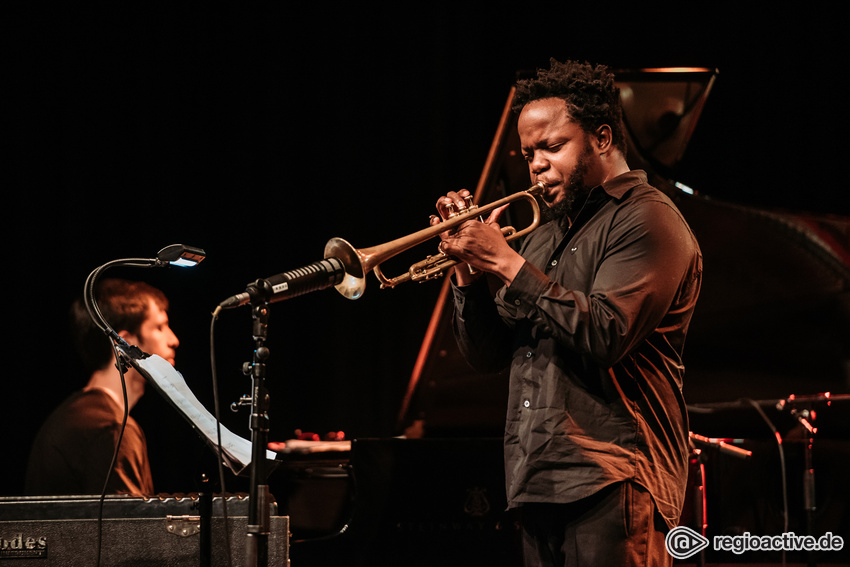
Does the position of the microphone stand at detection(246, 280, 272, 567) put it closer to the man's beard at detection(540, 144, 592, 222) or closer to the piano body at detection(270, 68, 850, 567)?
the man's beard at detection(540, 144, 592, 222)

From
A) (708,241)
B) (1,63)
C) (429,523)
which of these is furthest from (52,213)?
(708,241)

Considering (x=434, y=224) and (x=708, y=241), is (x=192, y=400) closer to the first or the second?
(x=434, y=224)

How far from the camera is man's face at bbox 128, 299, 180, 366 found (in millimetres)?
3887

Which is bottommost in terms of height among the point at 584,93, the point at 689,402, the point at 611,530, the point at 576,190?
the point at 611,530

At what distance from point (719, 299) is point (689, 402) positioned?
591 millimetres

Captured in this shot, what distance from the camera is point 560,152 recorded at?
2.52 m

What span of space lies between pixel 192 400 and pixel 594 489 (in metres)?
1.13

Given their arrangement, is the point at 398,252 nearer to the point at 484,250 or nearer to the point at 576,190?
the point at 484,250

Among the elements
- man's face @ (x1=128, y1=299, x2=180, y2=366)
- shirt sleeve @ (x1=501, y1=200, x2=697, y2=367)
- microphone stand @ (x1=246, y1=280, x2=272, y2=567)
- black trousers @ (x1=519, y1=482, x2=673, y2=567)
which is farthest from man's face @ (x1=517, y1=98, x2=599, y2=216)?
man's face @ (x1=128, y1=299, x2=180, y2=366)

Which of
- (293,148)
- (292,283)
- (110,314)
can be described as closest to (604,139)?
(292,283)

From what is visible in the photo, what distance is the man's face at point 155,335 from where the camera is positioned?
3.89 metres

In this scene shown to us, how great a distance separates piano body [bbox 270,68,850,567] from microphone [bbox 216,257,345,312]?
150cm

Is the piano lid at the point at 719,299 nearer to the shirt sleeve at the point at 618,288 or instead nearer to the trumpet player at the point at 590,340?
the trumpet player at the point at 590,340

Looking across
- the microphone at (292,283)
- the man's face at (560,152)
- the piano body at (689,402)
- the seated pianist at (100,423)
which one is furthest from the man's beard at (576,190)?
the seated pianist at (100,423)
